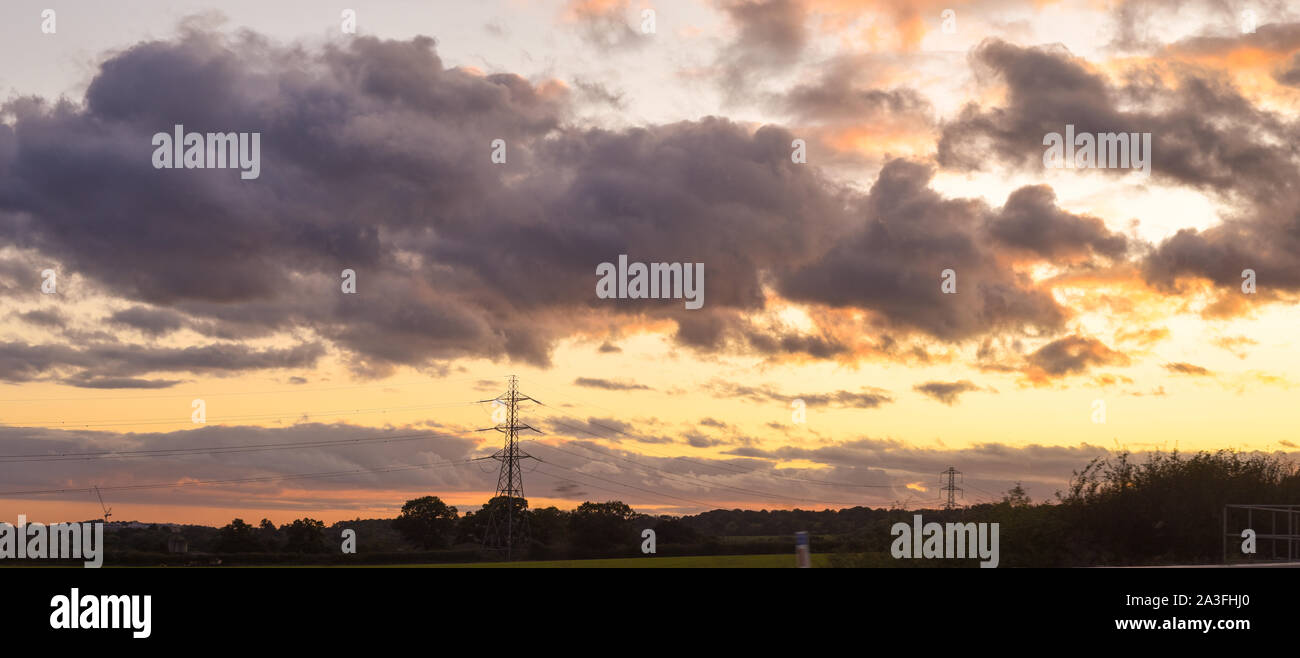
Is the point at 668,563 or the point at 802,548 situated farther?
the point at 668,563

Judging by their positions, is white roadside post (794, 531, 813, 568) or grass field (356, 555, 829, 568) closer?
white roadside post (794, 531, 813, 568)

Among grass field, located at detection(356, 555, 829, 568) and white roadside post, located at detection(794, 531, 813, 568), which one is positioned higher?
white roadside post, located at detection(794, 531, 813, 568)

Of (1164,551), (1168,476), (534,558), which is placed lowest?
(534,558)

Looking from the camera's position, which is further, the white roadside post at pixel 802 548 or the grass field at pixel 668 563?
the grass field at pixel 668 563

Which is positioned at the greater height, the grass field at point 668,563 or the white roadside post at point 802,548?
the white roadside post at point 802,548

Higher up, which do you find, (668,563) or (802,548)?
(802,548)

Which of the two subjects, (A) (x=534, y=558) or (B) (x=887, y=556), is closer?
(B) (x=887, y=556)
